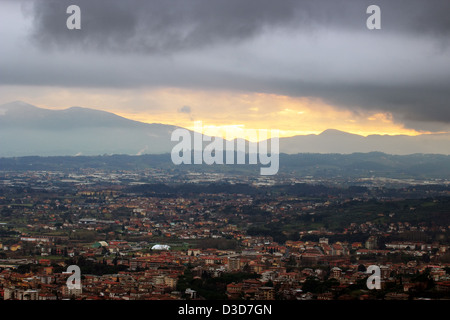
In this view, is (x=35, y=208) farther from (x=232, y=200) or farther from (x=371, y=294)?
(x=371, y=294)

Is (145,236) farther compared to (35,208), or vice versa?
(35,208)

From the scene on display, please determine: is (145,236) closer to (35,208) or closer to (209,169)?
(35,208)

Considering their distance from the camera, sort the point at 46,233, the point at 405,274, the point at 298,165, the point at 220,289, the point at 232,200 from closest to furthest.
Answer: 1. the point at 220,289
2. the point at 405,274
3. the point at 46,233
4. the point at 232,200
5. the point at 298,165

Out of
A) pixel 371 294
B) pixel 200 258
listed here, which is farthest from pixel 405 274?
pixel 200 258
